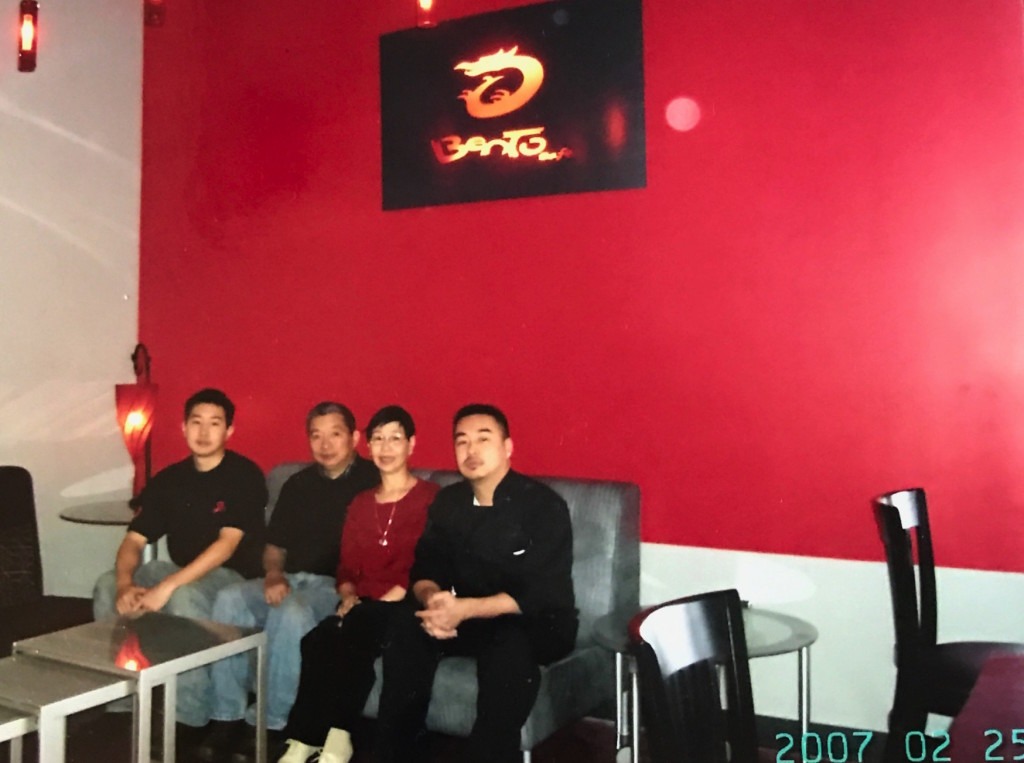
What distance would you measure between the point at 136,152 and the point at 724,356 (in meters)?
2.98

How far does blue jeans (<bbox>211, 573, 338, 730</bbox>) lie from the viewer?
2.86 m

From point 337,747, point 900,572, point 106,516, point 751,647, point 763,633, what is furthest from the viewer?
point 106,516

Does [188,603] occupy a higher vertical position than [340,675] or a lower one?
higher

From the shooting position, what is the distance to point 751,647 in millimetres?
2338

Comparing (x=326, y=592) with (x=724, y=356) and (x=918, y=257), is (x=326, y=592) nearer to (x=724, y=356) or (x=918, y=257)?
(x=724, y=356)

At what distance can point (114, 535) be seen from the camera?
165 inches

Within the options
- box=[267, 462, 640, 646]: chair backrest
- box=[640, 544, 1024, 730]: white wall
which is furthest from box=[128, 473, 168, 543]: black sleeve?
box=[640, 544, 1024, 730]: white wall

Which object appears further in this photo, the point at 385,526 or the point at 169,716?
the point at 385,526

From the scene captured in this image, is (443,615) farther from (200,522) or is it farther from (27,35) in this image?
(27,35)

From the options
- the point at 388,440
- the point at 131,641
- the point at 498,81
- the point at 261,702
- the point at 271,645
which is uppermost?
the point at 498,81

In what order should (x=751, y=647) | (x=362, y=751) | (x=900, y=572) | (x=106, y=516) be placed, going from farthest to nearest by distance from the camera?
1. (x=106, y=516)
2. (x=362, y=751)
3. (x=751, y=647)
4. (x=900, y=572)

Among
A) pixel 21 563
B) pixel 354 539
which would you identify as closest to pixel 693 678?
pixel 354 539

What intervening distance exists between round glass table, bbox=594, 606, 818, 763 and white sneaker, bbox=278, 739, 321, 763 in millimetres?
898

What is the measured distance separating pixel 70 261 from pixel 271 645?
7.15 feet
